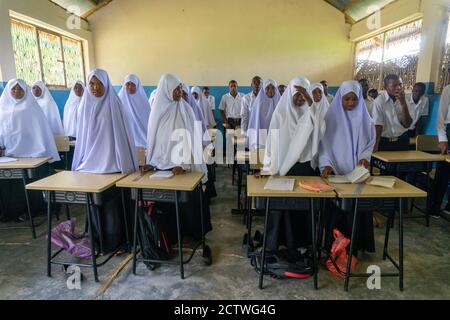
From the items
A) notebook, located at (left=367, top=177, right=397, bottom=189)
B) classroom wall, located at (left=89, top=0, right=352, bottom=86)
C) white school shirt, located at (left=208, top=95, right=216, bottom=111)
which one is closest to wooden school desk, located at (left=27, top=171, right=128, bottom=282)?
notebook, located at (left=367, top=177, right=397, bottom=189)

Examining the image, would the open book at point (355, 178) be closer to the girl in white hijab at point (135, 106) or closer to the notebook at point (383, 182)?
the notebook at point (383, 182)

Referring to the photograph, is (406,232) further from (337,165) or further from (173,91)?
(173,91)

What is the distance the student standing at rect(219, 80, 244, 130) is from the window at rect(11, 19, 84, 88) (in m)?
3.58

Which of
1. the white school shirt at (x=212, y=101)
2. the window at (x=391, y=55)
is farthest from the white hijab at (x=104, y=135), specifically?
the white school shirt at (x=212, y=101)

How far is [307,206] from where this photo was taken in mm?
2119

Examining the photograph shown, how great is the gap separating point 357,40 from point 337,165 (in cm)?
593

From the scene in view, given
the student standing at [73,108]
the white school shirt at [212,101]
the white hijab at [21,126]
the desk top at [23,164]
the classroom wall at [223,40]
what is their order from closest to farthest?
the desk top at [23,164], the white hijab at [21,126], the student standing at [73,108], the classroom wall at [223,40], the white school shirt at [212,101]

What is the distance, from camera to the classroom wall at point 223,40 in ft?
24.0

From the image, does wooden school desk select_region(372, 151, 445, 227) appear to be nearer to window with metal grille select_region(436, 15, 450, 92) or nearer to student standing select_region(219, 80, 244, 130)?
window with metal grille select_region(436, 15, 450, 92)

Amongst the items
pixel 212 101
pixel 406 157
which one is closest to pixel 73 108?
pixel 212 101

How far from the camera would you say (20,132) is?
323 centimetres

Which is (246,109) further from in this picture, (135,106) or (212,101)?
(135,106)

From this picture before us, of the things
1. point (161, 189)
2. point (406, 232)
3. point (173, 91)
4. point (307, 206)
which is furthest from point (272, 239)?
point (406, 232)

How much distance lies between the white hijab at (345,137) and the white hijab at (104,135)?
165cm
